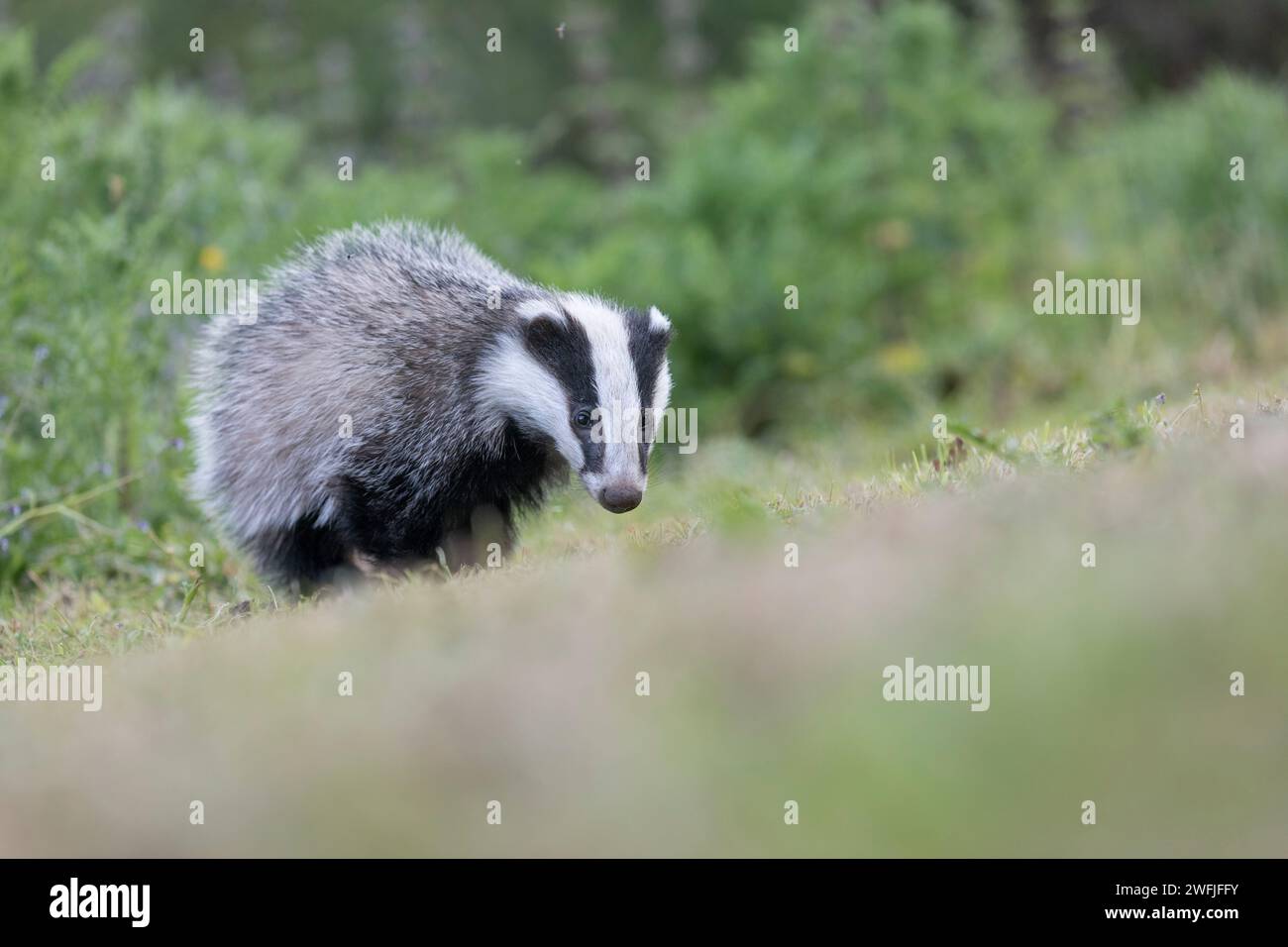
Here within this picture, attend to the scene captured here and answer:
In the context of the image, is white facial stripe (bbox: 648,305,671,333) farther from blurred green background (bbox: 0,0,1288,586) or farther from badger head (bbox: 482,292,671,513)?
blurred green background (bbox: 0,0,1288,586)

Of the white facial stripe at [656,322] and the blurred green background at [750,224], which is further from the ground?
the blurred green background at [750,224]

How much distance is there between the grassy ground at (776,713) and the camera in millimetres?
2873

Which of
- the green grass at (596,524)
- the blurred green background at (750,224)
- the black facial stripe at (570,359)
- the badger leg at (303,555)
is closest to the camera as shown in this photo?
the green grass at (596,524)

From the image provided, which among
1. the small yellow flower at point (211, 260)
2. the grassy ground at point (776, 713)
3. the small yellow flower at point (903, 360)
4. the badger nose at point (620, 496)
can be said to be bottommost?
the grassy ground at point (776, 713)

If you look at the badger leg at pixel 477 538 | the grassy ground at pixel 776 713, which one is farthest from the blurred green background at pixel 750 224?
→ the grassy ground at pixel 776 713

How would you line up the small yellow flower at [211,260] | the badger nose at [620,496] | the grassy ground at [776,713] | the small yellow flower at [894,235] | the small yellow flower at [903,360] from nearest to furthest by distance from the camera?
the grassy ground at [776,713] → the badger nose at [620,496] → the small yellow flower at [211,260] → the small yellow flower at [903,360] → the small yellow flower at [894,235]

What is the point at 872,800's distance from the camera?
2.81 metres

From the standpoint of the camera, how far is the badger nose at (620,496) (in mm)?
5543

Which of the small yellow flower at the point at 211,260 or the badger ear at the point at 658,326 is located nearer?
the badger ear at the point at 658,326

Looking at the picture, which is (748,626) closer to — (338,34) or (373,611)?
(373,611)

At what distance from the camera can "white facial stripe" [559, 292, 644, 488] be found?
5.60 meters

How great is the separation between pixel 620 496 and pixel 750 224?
19.4ft

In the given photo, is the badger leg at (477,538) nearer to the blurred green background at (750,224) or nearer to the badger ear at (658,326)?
the badger ear at (658,326)

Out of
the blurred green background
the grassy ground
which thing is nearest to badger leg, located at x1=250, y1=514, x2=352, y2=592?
the blurred green background
